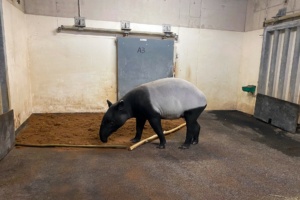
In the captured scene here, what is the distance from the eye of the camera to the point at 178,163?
2715 millimetres

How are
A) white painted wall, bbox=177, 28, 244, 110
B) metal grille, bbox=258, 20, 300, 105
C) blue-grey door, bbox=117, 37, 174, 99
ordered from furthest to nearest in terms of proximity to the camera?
1. white painted wall, bbox=177, 28, 244, 110
2. blue-grey door, bbox=117, 37, 174, 99
3. metal grille, bbox=258, 20, 300, 105

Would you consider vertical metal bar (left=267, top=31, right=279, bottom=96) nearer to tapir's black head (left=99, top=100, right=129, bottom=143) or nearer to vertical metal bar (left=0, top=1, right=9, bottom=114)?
tapir's black head (left=99, top=100, right=129, bottom=143)

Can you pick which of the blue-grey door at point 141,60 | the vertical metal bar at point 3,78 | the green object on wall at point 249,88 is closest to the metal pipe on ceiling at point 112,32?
the blue-grey door at point 141,60

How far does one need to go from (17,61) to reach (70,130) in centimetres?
154

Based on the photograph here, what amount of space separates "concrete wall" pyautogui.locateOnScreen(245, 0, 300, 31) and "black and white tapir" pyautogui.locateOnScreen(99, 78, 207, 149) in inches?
120

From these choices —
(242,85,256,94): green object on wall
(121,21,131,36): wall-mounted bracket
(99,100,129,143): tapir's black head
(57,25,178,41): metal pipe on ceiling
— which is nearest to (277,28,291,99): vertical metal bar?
(242,85,256,94): green object on wall

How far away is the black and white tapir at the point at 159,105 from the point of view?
2998mm

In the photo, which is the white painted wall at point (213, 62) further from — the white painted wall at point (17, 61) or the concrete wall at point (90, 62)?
the white painted wall at point (17, 61)

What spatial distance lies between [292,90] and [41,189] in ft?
15.0

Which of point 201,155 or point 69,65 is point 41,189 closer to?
point 201,155

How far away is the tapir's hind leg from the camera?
3057 millimetres

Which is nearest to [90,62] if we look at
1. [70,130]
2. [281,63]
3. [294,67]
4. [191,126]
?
[70,130]

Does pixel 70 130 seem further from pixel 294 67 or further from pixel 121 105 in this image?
pixel 294 67

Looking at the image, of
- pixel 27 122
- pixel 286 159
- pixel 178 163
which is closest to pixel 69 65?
pixel 27 122
